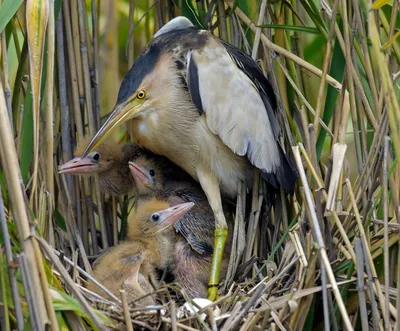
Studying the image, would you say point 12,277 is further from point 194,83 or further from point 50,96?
point 194,83

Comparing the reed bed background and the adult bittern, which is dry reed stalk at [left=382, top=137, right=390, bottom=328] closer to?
the reed bed background

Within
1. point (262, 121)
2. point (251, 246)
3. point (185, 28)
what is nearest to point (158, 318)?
point (251, 246)

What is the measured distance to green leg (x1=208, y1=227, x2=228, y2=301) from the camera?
261cm

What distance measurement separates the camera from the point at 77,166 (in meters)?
2.72

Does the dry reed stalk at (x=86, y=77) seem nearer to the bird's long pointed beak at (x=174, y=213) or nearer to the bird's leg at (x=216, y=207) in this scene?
the bird's long pointed beak at (x=174, y=213)

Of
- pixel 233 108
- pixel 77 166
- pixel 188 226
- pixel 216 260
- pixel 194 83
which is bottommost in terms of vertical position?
pixel 216 260

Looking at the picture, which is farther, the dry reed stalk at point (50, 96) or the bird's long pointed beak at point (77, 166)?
the bird's long pointed beak at point (77, 166)

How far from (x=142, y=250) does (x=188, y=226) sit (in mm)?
246

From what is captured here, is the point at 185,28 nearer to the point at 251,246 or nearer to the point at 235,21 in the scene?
the point at 235,21

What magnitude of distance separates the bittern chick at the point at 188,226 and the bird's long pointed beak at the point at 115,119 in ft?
0.84

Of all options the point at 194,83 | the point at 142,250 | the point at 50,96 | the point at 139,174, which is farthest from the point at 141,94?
the point at 50,96

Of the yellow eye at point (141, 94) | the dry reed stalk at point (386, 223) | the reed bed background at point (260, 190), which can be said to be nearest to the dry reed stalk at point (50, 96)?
the reed bed background at point (260, 190)

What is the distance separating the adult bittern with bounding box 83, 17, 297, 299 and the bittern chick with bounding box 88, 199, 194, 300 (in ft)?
0.57

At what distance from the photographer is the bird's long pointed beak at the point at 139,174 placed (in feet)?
9.40
